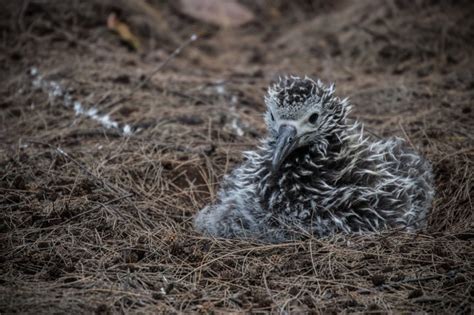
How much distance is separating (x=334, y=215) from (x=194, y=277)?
1.34 metres

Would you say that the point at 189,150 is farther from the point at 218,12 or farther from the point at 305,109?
the point at 218,12

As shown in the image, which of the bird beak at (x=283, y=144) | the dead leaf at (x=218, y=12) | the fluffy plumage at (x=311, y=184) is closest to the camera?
the bird beak at (x=283, y=144)

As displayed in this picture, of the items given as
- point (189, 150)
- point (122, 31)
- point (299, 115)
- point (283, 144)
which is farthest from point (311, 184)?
point (122, 31)

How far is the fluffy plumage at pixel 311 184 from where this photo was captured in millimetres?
4750

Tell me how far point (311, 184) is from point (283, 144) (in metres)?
0.50

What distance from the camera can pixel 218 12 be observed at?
12.0 metres

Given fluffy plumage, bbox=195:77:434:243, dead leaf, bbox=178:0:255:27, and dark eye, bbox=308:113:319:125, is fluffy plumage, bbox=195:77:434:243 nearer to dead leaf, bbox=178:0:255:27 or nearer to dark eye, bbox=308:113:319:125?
dark eye, bbox=308:113:319:125

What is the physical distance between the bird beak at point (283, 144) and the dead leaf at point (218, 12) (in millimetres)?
7587

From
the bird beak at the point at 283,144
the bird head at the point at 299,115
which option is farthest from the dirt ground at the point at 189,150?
the bird head at the point at 299,115

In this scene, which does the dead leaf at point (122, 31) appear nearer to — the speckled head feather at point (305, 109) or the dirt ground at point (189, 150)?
the dirt ground at point (189, 150)

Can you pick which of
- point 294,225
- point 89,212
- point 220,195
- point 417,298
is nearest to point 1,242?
point 89,212

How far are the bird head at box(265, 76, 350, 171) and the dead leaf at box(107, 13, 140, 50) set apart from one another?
18.0 ft

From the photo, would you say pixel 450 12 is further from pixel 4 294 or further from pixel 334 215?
pixel 4 294

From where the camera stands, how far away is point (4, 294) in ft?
12.1
